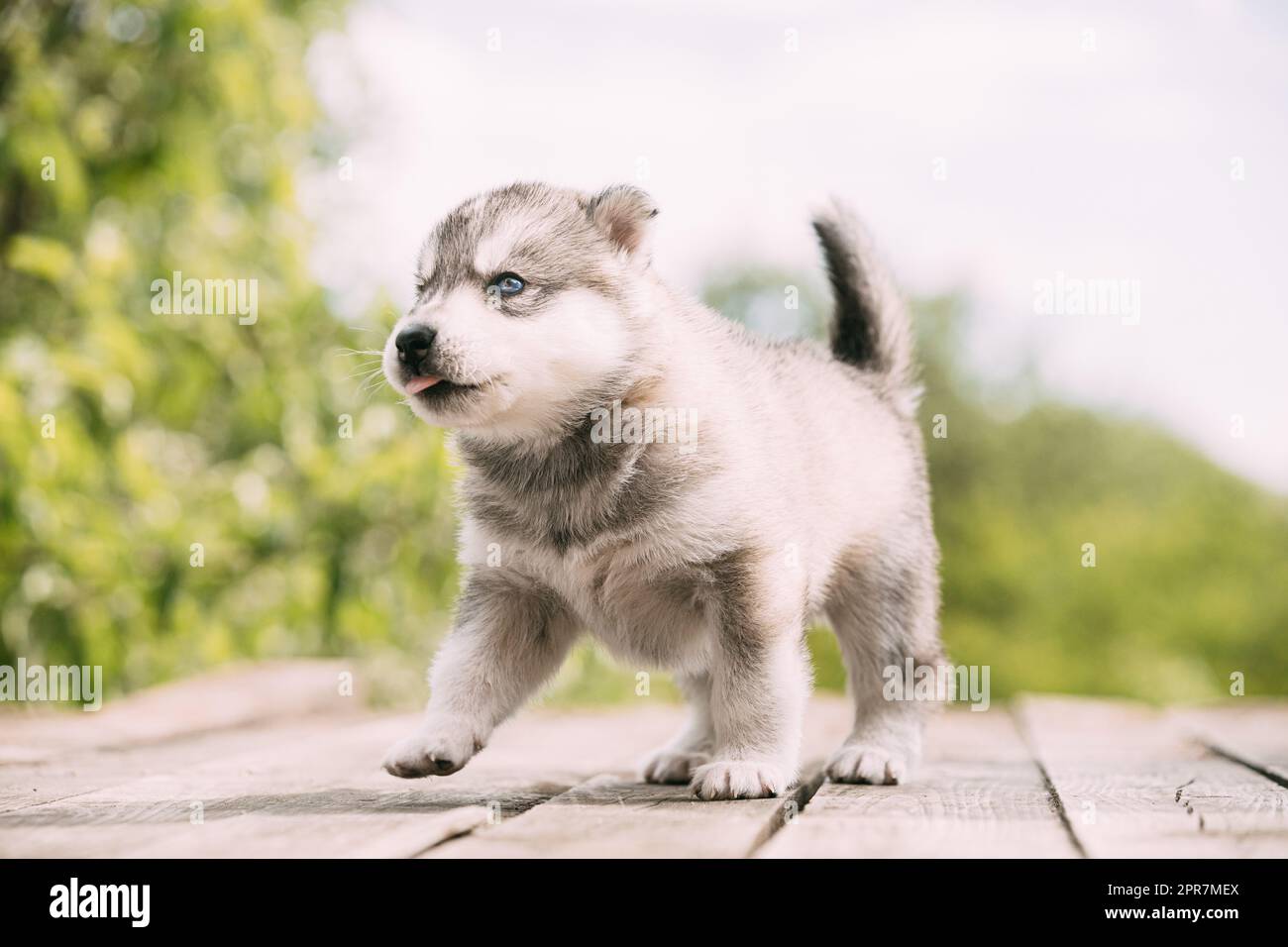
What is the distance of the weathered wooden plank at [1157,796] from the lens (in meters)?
2.47

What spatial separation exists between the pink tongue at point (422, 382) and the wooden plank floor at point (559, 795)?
0.93m

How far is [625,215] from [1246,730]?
341cm

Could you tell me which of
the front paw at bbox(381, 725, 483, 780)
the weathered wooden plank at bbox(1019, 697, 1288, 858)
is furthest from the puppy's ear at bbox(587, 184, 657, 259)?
the weathered wooden plank at bbox(1019, 697, 1288, 858)

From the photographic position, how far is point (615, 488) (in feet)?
10.5

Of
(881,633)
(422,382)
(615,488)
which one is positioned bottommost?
(881,633)

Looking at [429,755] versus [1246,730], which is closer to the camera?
[429,755]

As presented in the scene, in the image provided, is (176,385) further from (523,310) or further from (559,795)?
(559,795)

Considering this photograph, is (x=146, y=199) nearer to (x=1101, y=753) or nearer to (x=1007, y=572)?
(x=1101, y=753)

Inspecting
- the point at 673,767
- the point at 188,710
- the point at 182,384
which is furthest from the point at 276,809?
the point at 182,384

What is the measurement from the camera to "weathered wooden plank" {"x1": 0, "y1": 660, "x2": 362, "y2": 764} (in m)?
4.33
